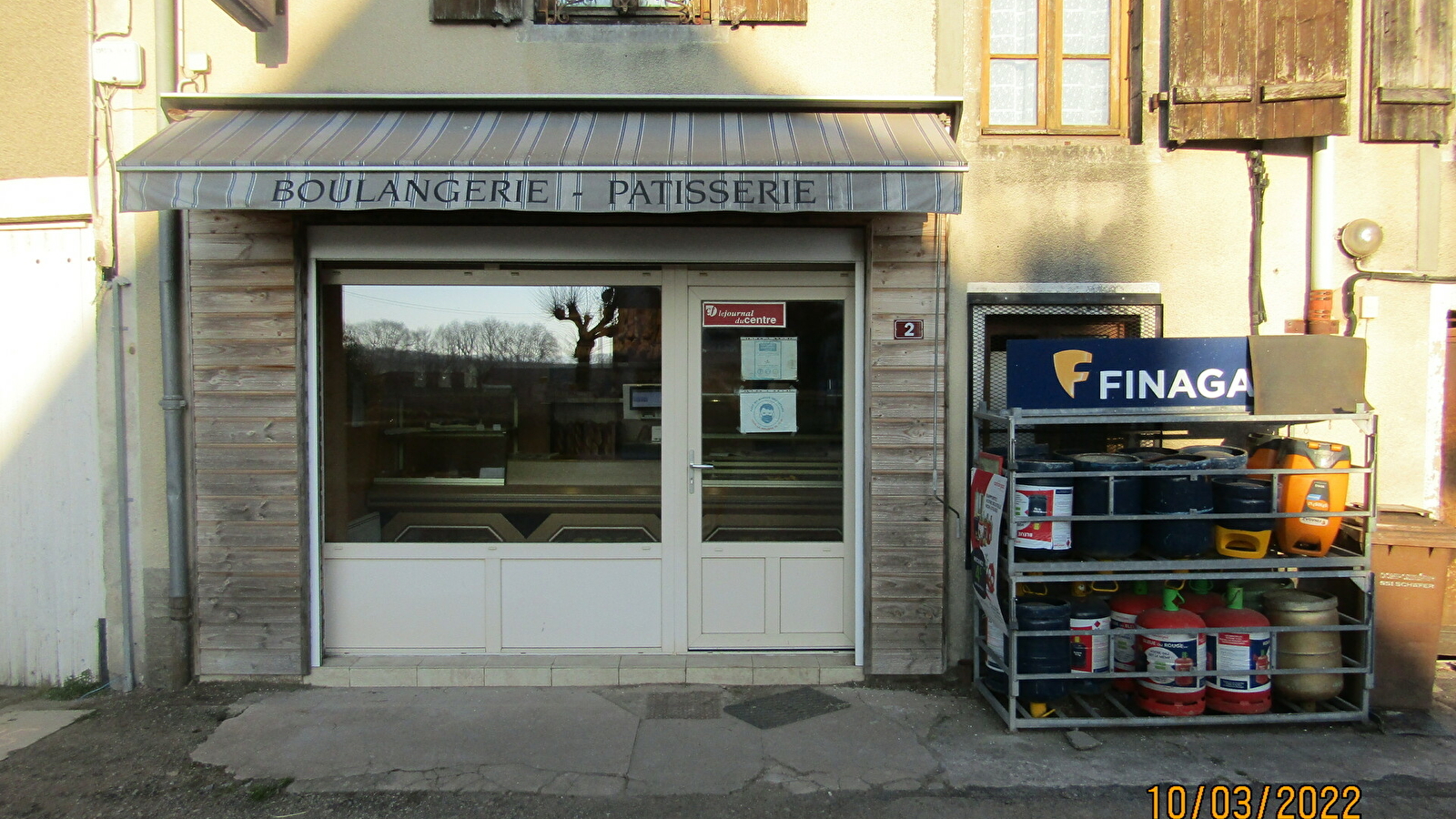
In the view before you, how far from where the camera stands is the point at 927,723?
4.36 meters

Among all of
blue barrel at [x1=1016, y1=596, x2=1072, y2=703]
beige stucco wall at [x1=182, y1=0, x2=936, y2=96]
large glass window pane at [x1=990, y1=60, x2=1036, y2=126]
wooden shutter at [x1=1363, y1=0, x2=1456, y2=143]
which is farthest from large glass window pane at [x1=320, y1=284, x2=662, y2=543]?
wooden shutter at [x1=1363, y1=0, x2=1456, y2=143]

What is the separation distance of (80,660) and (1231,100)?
734 centimetres

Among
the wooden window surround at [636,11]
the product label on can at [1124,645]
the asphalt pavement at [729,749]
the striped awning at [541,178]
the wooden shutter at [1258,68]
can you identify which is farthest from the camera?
the wooden window surround at [636,11]

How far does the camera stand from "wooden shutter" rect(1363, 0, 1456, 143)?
4.81 metres

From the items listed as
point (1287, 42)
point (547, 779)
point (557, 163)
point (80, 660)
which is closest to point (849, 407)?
point (557, 163)

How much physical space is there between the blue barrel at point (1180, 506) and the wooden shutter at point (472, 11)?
4.25 meters

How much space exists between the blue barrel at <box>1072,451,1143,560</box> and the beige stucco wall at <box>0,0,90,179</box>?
18.9 ft

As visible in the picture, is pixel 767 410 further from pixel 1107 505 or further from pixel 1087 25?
pixel 1087 25

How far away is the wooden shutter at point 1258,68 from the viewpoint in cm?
477

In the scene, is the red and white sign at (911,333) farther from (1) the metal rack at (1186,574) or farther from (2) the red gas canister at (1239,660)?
(2) the red gas canister at (1239,660)

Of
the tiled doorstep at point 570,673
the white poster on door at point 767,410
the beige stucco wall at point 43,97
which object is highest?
the beige stucco wall at point 43,97

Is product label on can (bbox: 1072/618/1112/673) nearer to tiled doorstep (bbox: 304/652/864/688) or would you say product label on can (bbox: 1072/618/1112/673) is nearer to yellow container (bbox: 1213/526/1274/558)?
yellow container (bbox: 1213/526/1274/558)
